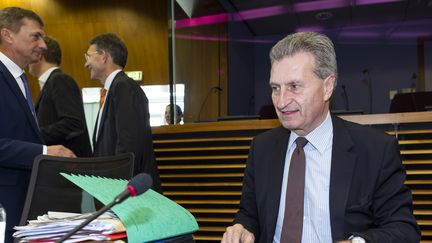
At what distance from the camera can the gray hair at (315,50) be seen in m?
1.66

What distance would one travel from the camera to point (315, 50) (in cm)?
166

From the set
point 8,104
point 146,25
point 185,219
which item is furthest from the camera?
point 146,25

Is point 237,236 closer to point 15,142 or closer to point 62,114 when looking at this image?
point 15,142

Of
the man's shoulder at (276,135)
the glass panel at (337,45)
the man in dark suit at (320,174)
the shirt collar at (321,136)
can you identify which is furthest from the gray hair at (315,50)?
the glass panel at (337,45)

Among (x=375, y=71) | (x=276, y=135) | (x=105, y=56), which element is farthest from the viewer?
(x=375, y=71)

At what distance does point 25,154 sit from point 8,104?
337 millimetres

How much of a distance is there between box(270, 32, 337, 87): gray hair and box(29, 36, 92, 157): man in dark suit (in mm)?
1851

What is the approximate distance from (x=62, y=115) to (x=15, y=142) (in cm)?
111

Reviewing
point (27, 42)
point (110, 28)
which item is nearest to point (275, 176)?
point (27, 42)

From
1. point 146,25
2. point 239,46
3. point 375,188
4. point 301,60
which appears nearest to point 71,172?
point 301,60

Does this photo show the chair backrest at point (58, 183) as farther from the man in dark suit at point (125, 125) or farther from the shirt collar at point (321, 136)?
the man in dark suit at point (125, 125)

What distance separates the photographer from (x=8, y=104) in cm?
226

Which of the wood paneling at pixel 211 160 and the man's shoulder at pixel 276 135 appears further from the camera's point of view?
the wood paneling at pixel 211 160

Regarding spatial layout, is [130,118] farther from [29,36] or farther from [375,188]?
[375,188]
